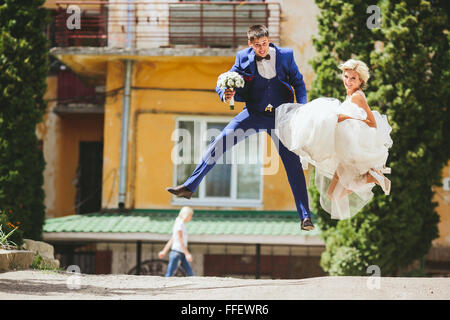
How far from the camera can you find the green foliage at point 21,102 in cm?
1370

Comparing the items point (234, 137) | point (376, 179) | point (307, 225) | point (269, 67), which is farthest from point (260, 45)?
point (307, 225)

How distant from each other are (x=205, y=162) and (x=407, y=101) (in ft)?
21.8

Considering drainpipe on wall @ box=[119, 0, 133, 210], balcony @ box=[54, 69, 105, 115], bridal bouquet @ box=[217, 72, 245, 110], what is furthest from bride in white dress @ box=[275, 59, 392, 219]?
balcony @ box=[54, 69, 105, 115]

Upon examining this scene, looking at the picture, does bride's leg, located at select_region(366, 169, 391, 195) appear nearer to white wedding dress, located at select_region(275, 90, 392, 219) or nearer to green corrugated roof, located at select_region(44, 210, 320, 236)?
white wedding dress, located at select_region(275, 90, 392, 219)

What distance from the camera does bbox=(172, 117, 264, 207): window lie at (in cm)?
1645

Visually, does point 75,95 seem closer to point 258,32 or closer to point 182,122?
point 182,122

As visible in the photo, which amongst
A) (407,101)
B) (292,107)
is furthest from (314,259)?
(292,107)

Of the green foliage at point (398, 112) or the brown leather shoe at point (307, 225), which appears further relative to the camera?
the green foliage at point (398, 112)

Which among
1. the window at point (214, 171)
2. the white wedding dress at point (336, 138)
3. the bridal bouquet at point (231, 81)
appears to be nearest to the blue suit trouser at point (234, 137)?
the white wedding dress at point (336, 138)

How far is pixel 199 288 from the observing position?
27.4 ft

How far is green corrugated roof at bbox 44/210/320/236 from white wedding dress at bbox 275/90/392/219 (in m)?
7.05

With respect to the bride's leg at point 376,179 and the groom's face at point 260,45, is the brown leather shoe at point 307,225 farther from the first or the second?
the groom's face at point 260,45

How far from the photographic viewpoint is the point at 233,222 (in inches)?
605

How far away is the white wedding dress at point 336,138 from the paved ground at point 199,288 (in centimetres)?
109
